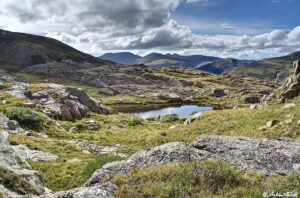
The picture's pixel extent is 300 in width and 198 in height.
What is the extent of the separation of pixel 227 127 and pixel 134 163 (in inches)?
934

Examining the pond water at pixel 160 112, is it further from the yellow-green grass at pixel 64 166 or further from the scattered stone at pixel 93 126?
the yellow-green grass at pixel 64 166

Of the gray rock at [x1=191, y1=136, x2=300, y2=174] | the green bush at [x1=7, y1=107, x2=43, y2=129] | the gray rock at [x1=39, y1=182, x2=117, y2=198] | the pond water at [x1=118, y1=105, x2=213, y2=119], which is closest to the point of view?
the gray rock at [x1=39, y1=182, x2=117, y2=198]

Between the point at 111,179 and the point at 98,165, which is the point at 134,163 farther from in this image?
the point at 98,165

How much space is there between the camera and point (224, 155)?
18938 millimetres

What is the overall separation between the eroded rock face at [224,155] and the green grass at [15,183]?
285 centimetres

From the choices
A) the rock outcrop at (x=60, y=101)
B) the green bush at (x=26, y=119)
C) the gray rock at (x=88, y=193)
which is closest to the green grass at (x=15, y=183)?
the gray rock at (x=88, y=193)

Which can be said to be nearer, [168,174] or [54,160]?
[168,174]

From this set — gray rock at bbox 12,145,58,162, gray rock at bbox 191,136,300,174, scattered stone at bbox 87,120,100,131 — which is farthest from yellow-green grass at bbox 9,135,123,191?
scattered stone at bbox 87,120,100,131

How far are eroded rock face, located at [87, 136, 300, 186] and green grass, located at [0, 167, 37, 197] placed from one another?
2.85 m

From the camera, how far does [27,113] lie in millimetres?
43375

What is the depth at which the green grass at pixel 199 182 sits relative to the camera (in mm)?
12336

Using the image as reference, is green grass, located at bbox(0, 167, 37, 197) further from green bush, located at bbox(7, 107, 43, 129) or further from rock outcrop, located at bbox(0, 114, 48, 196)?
green bush, located at bbox(7, 107, 43, 129)

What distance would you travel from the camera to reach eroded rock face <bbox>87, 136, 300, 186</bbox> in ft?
55.1

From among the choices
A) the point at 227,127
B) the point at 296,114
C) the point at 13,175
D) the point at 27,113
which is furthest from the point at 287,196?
the point at 27,113
